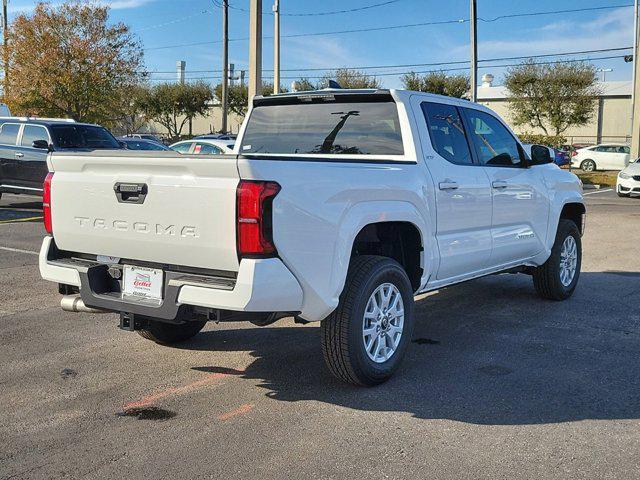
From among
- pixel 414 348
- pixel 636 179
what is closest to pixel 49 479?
pixel 414 348

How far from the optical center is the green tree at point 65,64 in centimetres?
3084

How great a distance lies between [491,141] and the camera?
6.38 m

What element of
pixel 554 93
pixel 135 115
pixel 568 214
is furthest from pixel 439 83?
pixel 568 214

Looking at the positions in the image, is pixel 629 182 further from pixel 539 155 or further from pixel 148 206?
pixel 148 206

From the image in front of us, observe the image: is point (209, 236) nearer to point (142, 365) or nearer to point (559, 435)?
point (142, 365)

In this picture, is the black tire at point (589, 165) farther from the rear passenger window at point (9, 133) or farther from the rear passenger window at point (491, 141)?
the rear passenger window at point (491, 141)

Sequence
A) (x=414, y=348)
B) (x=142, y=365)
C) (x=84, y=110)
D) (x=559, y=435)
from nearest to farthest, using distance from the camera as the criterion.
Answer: (x=559, y=435), (x=142, y=365), (x=414, y=348), (x=84, y=110)

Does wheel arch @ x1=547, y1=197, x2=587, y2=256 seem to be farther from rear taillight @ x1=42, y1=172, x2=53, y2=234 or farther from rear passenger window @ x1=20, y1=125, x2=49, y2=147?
rear passenger window @ x1=20, y1=125, x2=49, y2=147

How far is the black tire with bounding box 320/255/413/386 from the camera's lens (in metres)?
4.42

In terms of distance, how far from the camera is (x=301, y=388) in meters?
4.69

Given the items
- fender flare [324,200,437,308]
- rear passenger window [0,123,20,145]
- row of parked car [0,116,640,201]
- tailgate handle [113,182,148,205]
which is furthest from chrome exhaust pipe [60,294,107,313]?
rear passenger window [0,123,20,145]

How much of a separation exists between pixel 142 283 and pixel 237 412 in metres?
0.95

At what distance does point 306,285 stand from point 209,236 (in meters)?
0.62

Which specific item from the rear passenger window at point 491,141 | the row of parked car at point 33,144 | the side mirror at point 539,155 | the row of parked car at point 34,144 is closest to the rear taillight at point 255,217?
the rear passenger window at point 491,141
